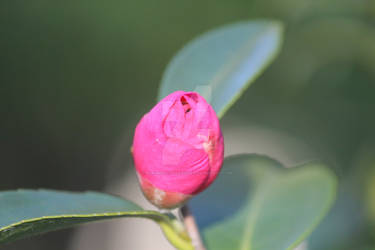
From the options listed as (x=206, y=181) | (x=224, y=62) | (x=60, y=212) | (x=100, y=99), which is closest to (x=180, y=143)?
(x=206, y=181)

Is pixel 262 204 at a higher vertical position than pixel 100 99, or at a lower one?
higher

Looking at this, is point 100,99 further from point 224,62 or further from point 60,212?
point 60,212

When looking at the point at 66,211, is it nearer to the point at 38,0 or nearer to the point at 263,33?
the point at 263,33

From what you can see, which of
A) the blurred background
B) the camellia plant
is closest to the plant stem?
the camellia plant

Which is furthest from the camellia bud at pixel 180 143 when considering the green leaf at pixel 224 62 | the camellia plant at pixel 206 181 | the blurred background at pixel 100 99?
the blurred background at pixel 100 99

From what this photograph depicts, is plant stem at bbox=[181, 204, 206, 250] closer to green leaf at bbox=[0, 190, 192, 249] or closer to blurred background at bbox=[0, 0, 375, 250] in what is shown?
green leaf at bbox=[0, 190, 192, 249]

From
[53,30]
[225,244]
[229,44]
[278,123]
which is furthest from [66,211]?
[53,30]

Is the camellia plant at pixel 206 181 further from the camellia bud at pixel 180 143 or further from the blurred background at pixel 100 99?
the blurred background at pixel 100 99
